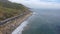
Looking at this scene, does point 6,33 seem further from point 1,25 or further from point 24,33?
point 24,33

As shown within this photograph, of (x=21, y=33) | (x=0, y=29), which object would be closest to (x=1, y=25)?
(x=0, y=29)

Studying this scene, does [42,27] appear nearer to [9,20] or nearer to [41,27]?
[41,27]

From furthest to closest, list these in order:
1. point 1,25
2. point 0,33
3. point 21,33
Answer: point 21,33 → point 1,25 → point 0,33

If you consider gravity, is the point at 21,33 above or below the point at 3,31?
below

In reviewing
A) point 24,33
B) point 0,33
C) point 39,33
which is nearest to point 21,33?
point 24,33

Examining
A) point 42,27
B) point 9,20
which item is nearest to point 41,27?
point 42,27

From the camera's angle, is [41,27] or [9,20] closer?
[9,20]

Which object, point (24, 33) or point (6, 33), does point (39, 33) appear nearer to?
point (24, 33)

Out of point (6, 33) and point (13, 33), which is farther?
point (13, 33)

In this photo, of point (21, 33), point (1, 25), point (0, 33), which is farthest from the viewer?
point (21, 33)
